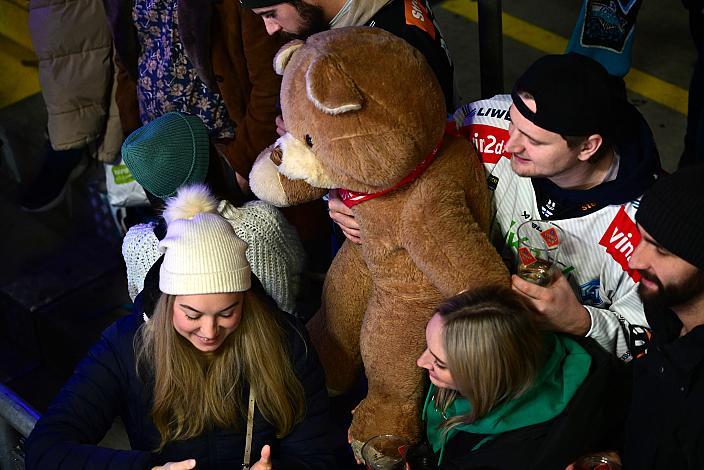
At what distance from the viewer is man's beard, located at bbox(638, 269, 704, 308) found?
8.54ft

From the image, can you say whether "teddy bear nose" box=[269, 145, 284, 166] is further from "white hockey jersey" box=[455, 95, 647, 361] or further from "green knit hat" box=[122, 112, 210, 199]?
"white hockey jersey" box=[455, 95, 647, 361]

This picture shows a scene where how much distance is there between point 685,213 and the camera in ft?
8.43

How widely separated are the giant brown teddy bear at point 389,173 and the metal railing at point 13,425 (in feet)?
3.27

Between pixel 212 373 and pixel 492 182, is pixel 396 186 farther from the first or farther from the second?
pixel 212 373

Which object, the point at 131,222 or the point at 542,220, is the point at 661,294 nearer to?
the point at 542,220

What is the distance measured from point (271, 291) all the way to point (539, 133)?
1.20 metres

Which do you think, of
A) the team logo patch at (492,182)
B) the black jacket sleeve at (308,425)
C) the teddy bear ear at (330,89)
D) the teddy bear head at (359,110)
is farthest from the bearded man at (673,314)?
the black jacket sleeve at (308,425)

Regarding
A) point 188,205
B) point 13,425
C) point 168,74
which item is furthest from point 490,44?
point 13,425

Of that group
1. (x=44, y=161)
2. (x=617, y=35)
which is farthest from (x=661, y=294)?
(x=44, y=161)

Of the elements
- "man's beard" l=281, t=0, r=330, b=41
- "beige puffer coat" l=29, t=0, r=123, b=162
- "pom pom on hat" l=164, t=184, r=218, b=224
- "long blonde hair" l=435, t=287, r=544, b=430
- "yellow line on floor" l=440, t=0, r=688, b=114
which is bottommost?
"yellow line on floor" l=440, t=0, r=688, b=114

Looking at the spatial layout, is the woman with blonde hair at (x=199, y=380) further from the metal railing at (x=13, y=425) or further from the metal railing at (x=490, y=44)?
the metal railing at (x=490, y=44)

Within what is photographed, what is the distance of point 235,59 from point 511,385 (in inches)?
78.4

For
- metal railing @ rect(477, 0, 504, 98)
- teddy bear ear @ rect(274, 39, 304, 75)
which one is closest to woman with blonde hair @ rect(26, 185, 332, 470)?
teddy bear ear @ rect(274, 39, 304, 75)

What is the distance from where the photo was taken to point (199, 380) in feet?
9.55
